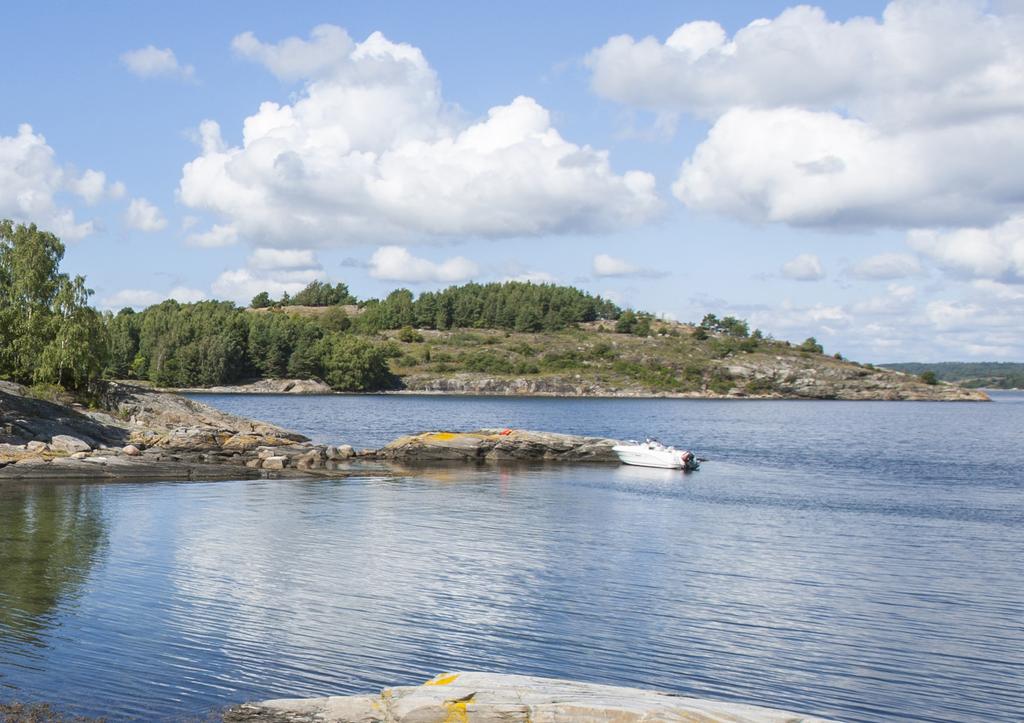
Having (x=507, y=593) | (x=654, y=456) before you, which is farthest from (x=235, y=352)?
(x=507, y=593)

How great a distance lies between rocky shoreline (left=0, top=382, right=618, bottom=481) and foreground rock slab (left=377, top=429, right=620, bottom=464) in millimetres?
72

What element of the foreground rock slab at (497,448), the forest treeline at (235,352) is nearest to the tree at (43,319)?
the foreground rock slab at (497,448)

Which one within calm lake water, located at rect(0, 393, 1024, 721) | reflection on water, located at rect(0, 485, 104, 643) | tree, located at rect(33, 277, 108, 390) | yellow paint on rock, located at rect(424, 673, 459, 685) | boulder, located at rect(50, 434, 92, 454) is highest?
tree, located at rect(33, 277, 108, 390)

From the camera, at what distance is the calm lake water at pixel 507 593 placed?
1636 cm

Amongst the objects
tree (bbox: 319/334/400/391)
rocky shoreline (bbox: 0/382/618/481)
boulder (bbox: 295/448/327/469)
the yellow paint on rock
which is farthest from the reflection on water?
A: tree (bbox: 319/334/400/391)

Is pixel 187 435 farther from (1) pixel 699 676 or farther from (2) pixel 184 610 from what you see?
(1) pixel 699 676

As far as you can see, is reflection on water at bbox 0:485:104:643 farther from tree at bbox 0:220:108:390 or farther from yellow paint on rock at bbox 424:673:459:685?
tree at bbox 0:220:108:390

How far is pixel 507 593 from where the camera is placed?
2322cm

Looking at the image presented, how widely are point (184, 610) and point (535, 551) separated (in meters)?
12.3

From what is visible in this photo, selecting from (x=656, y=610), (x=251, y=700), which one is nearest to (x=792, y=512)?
(x=656, y=610)

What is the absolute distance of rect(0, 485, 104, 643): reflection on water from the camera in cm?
1962

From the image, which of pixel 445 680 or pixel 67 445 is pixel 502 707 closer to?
pixel 445 680

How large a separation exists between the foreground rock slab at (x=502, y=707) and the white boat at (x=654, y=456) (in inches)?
1954

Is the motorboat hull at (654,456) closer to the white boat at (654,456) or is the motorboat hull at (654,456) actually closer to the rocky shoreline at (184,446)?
the white boat at (654,456)
